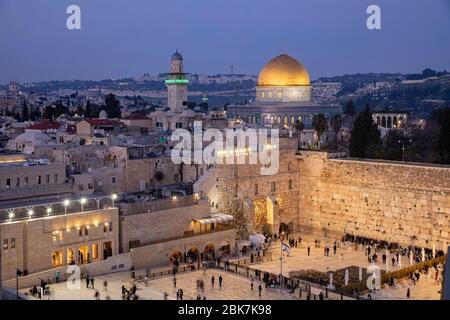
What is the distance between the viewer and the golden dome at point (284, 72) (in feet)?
200

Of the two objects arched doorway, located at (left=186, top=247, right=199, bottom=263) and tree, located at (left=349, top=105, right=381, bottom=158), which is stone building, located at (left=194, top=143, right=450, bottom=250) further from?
tree, located at (left=349, top=105, right=381, bottom=158)

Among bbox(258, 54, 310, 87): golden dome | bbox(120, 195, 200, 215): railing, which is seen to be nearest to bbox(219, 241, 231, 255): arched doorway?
bbox(120, 195, 200, 215): railing

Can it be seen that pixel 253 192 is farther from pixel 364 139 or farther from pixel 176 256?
pixel 364 139

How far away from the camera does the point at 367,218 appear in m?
32.5

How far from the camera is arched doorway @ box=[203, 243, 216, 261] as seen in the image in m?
28.1

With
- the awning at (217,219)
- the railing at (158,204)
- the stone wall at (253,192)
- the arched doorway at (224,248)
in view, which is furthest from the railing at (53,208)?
the stone wall at (253,192)

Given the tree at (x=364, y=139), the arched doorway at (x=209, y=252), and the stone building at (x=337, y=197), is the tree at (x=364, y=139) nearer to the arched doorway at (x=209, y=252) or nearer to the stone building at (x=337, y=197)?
the stone building at (x=337, y=197)

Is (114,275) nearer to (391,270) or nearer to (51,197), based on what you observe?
(51,197)

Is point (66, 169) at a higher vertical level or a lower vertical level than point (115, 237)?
higher

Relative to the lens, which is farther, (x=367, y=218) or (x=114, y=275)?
(x=367, y=218)

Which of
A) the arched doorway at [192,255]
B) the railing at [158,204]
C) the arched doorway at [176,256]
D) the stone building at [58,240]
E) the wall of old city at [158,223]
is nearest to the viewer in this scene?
the stone building at [58,240]

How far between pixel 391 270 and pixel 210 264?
6720 mm

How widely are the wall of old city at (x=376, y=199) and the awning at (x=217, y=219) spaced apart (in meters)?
6.30
